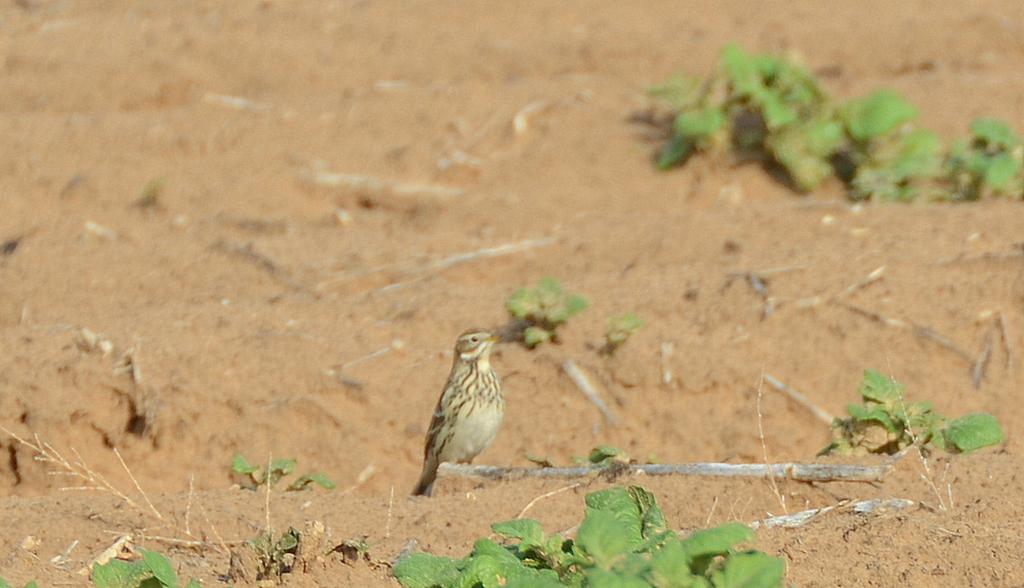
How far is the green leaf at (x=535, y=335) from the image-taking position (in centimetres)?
753

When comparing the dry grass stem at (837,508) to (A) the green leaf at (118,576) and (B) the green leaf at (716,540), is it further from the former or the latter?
(A) the green leaf at (118,576)

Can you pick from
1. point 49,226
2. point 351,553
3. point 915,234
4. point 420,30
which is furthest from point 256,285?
point 420,30

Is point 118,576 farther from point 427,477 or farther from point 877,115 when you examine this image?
point 877,115

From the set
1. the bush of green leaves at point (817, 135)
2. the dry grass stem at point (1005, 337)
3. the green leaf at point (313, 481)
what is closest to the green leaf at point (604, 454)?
the green leaf at point (313, 481)

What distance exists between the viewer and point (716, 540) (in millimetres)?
3430

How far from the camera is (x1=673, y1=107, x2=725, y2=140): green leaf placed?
1030cm

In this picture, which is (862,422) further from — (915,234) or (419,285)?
(419,285)

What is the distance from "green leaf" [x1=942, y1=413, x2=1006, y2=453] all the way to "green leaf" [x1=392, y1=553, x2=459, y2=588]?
2307mm

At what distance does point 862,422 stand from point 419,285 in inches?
134

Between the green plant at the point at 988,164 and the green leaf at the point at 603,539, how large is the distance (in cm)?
625

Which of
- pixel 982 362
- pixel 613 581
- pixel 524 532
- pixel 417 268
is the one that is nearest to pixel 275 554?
pixel 524 532

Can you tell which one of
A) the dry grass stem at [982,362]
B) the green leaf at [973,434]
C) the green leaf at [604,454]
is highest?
the green leaf at [973,434]

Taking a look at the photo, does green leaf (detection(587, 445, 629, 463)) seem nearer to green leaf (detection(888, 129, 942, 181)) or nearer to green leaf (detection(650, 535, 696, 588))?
green leaf (detection(650, 535, 696, 588))

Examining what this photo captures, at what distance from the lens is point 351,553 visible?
4.26 meters
